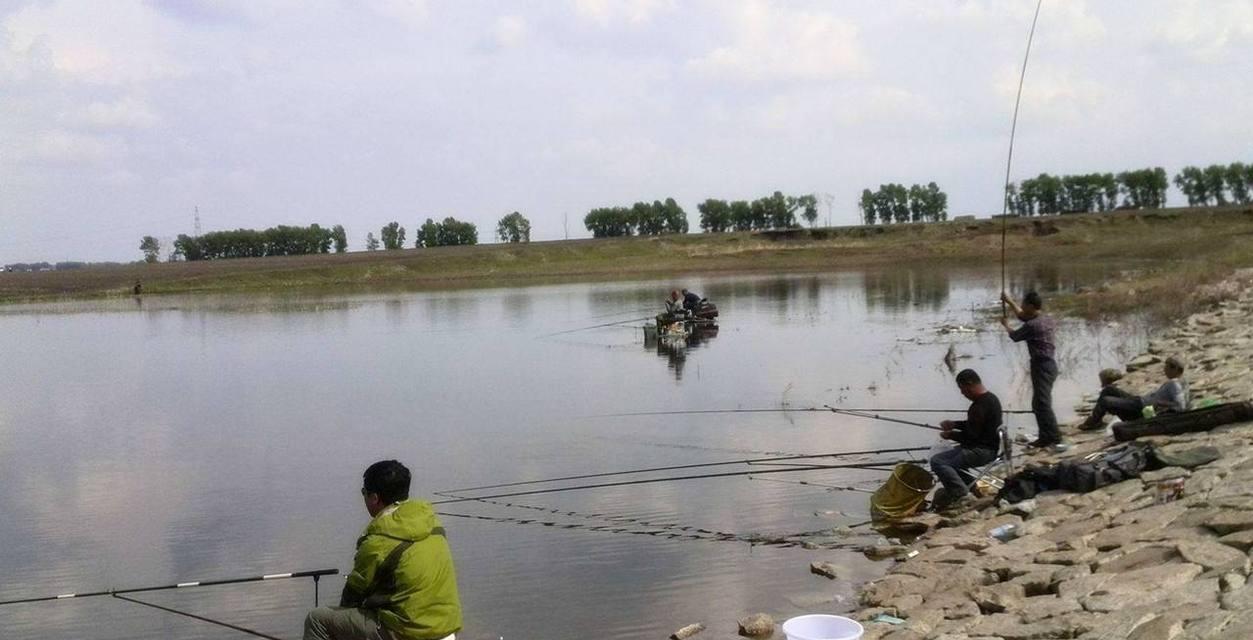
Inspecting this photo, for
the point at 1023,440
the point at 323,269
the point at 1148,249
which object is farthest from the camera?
the point at 323,269

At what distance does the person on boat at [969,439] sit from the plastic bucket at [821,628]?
4.44 meters

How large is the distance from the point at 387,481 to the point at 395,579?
57 centimetres

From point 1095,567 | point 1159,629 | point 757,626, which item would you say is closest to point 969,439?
point 1095,567

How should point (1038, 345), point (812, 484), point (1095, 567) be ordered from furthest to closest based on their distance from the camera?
point (812, 484), point (1038, 345), point (1095, 567)

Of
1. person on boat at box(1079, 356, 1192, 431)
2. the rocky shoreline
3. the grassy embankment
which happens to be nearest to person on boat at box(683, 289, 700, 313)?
person on boat at box(1079, 356, 1192, 431)

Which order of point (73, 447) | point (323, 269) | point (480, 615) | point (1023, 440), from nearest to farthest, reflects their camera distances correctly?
point (480, 615)
point (1023, 440)
point (73, 447)
point (323, 269)

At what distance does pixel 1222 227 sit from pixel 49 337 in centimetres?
9921

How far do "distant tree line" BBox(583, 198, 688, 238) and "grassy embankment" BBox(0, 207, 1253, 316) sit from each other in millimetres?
42009

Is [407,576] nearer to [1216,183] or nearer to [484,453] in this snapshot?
[484,453]

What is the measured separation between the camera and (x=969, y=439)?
1121 centimetres

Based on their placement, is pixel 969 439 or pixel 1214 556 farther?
pixel 969 439

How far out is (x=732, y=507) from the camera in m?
12.2

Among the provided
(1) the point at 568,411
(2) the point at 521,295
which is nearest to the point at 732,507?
(1) the point at 568,411

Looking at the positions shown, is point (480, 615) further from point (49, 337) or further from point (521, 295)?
point (521, 295)
